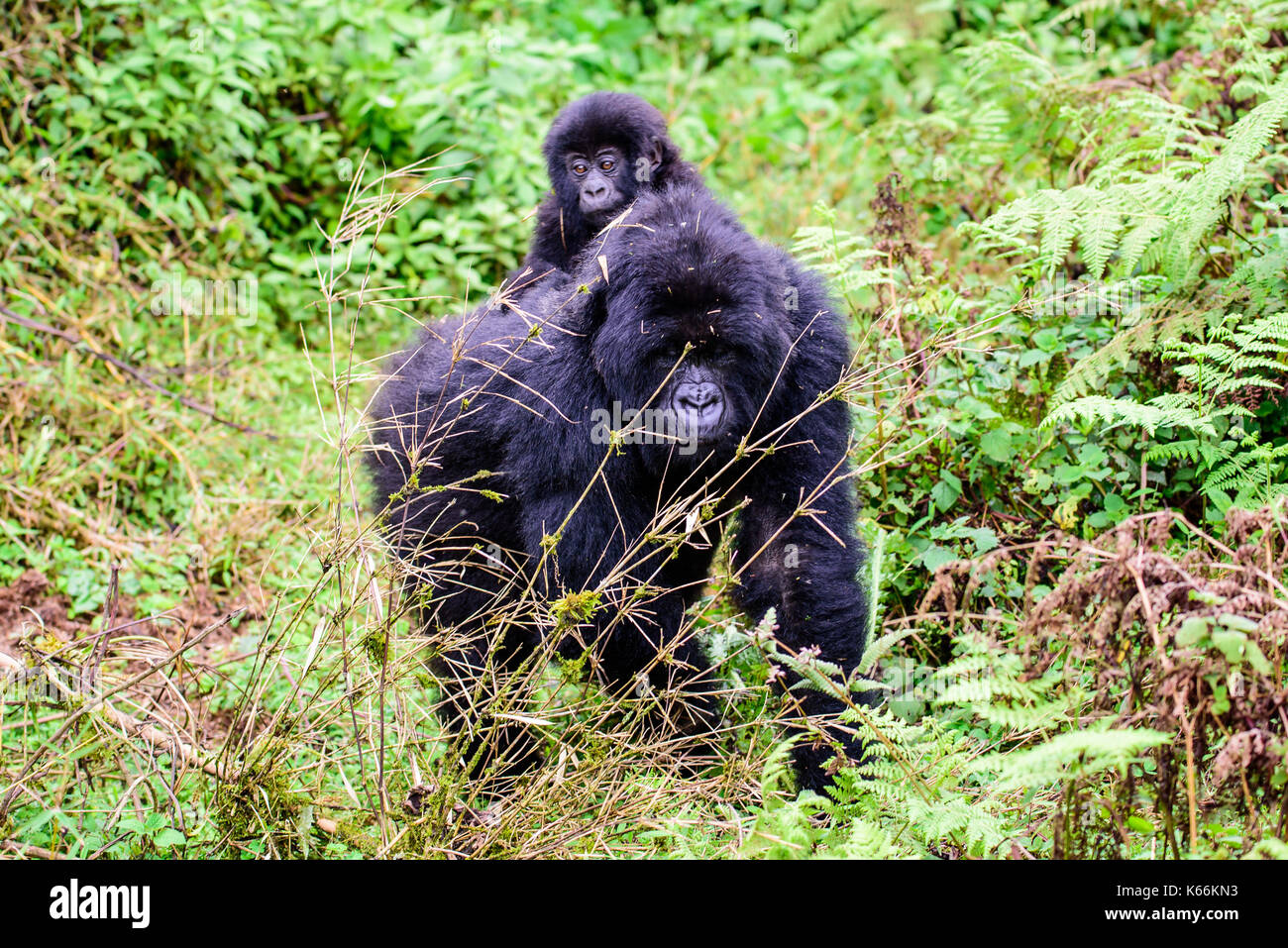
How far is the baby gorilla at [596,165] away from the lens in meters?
4.90

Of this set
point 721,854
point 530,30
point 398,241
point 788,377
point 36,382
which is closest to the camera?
point 721,854

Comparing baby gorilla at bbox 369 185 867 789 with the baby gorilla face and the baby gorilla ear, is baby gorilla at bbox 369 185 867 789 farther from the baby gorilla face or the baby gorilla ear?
the baby gorilla ear

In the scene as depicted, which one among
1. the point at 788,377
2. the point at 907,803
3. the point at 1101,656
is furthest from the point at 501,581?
the point at 1101,656

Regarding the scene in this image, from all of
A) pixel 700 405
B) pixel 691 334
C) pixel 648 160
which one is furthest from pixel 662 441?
pixel 648 160

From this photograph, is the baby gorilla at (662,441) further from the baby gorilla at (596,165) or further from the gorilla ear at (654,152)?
the gorilla ear at (654,152)

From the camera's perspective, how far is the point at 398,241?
655cm

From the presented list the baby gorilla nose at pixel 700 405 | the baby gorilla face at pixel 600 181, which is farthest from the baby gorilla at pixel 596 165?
the baby gorilla nose at pixel 700 405

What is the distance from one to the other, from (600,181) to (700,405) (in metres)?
2.04

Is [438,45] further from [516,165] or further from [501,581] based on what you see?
[501,581]

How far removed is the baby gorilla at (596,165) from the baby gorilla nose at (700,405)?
5.84 ft

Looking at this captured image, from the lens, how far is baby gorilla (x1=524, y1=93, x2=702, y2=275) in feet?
16.1

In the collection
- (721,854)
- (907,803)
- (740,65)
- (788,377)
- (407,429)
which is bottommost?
(721,854)
